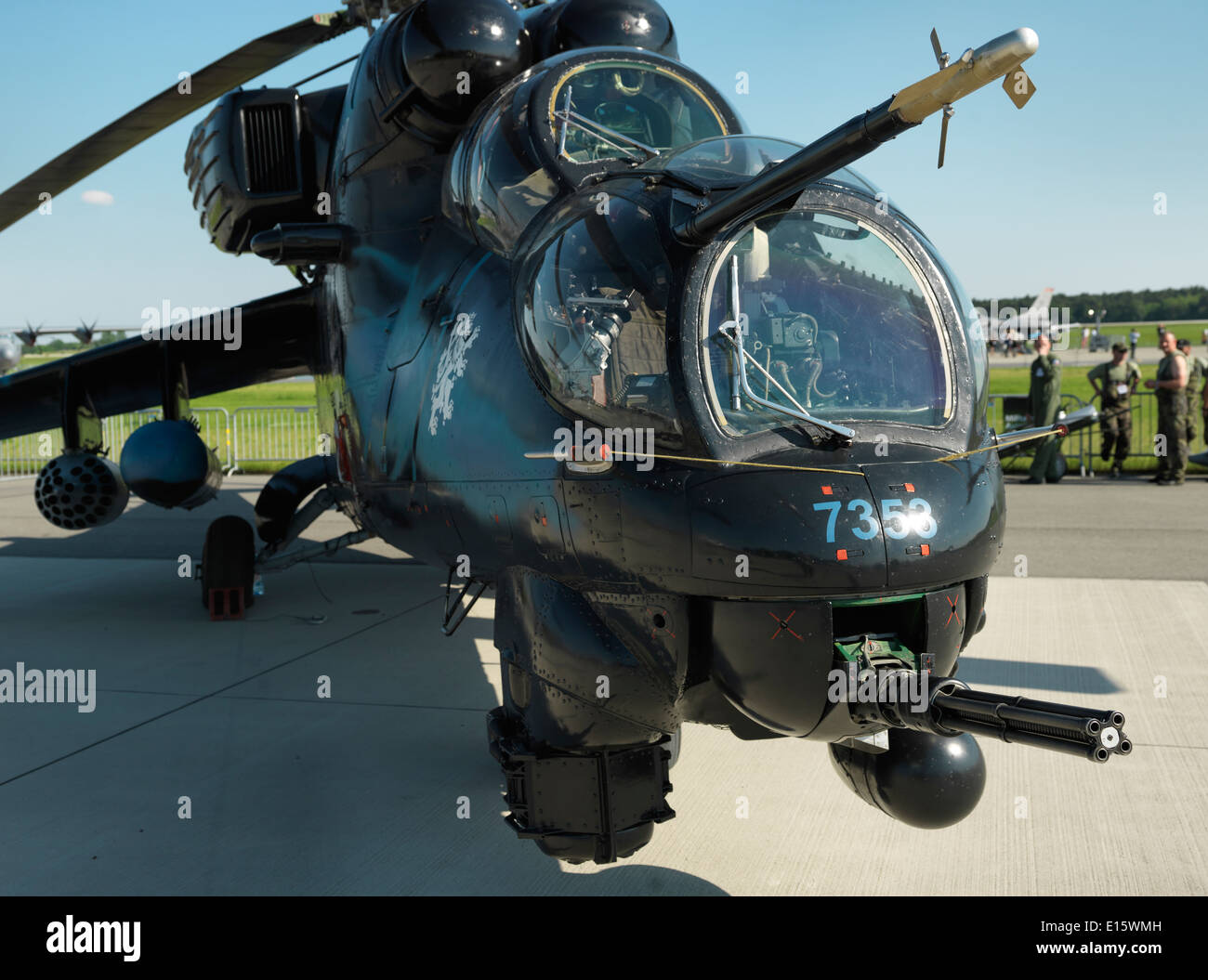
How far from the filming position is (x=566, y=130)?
416cm

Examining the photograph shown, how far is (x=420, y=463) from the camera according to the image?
437 cm

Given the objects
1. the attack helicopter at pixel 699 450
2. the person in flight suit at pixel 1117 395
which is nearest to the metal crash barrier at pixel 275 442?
the person in flight suit at pixel 1117 395

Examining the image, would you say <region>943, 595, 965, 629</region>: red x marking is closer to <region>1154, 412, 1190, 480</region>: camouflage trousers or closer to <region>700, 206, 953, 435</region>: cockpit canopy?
<region>700, 206, 953, 435</region>: cockpit canopy

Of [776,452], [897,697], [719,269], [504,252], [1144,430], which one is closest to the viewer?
[897,697]

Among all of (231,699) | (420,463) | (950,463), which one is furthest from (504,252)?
(231,699)

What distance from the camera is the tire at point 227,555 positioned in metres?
8.20

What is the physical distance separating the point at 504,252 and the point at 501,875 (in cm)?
242

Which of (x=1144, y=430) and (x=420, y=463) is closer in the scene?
(x=420, y=463)

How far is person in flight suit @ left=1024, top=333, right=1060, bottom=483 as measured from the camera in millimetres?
14914

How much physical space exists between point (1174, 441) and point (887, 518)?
1354 centimetres

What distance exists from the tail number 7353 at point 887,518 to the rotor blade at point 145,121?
19.3 feet

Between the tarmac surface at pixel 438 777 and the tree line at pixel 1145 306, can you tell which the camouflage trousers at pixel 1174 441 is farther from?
the tree line at pixel 1145 306

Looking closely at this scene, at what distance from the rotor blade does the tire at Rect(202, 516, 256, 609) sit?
2670 mm

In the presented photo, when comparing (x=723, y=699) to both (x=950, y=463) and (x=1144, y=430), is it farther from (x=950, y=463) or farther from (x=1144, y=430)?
(x=1144, y=430)
